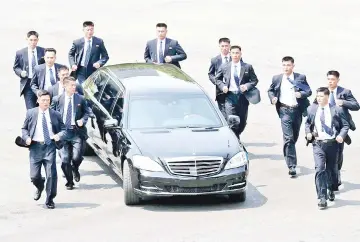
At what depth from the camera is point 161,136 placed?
16.8m

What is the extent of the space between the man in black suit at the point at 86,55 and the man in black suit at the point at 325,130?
628 centimetres

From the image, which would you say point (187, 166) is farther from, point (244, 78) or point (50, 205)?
point (244, 78)

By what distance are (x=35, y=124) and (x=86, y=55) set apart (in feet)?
18.9

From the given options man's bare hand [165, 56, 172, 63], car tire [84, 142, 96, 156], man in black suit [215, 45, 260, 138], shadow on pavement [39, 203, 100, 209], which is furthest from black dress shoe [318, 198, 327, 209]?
man's bare hand [165, 56, 172, 63]

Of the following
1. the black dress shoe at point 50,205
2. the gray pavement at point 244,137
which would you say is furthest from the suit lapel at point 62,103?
the black dress shoe at point 50,205

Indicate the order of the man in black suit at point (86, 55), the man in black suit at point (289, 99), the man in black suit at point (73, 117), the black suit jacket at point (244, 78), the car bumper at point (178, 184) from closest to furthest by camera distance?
the car bumper at point (178, 184) → the man in black suit at point (73, 117) → the man in black suit at point (289, 99) → the black suit jacket at point (244, 78) → the man in black suit at point (86, 55)

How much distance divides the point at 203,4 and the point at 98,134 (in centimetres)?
1764

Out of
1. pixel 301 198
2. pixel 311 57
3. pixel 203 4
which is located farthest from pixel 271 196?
pixel 203 4

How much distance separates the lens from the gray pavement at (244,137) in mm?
15195

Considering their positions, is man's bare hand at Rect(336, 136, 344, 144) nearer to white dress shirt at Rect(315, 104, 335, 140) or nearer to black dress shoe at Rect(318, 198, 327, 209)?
white dress shirt at Rect(315, 104, 335, 140)

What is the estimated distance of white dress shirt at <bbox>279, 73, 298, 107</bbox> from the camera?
18.8m

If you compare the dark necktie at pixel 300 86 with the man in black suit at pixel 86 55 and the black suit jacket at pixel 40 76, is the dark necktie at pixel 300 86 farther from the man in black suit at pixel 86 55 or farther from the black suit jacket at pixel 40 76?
the man in black suit at pixel 86 55

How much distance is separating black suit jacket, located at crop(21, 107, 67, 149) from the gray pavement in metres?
1.09

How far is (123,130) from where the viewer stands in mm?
17109
